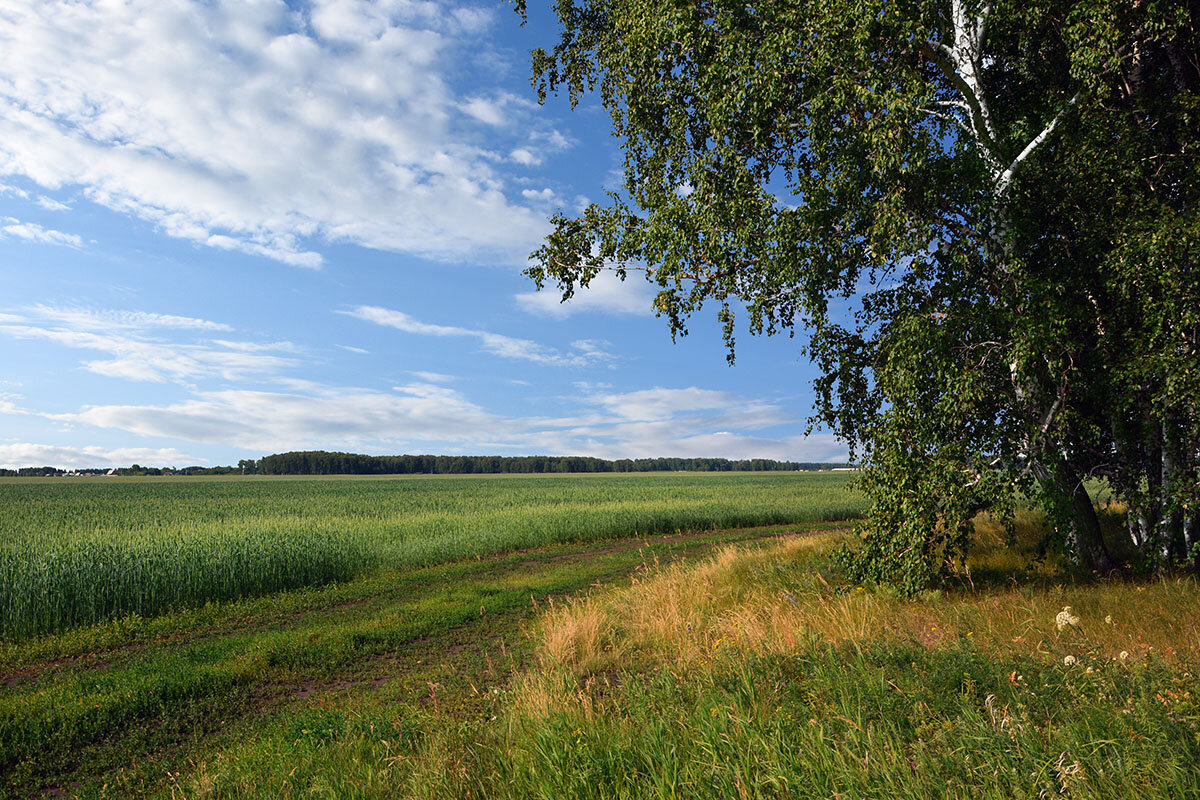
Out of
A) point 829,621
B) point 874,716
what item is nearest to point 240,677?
point 829,621

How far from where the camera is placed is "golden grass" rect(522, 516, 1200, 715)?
22.0 ft

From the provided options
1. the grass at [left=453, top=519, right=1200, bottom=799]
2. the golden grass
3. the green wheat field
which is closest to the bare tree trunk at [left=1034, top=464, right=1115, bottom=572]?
the green wheat field

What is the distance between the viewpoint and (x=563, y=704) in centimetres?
562

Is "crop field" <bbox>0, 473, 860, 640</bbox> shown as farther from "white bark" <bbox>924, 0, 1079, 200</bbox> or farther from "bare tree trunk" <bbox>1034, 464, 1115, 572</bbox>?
"white bark" <bbox>924, 0, 1079, 200</bbox>

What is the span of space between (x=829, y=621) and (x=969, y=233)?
6.99 metres

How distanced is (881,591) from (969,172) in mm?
6927

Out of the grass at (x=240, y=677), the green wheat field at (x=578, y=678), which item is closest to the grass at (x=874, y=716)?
the green wheat field at (x=578, y=678)

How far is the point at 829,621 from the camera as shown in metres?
8.06

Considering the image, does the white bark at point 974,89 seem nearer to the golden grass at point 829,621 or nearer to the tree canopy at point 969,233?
the tree canopy at point 969,233

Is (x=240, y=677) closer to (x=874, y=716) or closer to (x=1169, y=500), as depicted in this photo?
(x=874, y=716)

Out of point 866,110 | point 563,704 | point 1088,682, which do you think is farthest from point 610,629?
point 866,110

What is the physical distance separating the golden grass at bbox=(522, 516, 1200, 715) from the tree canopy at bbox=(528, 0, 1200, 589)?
101 cm

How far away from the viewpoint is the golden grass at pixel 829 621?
6695mm

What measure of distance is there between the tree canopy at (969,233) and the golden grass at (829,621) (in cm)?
101
